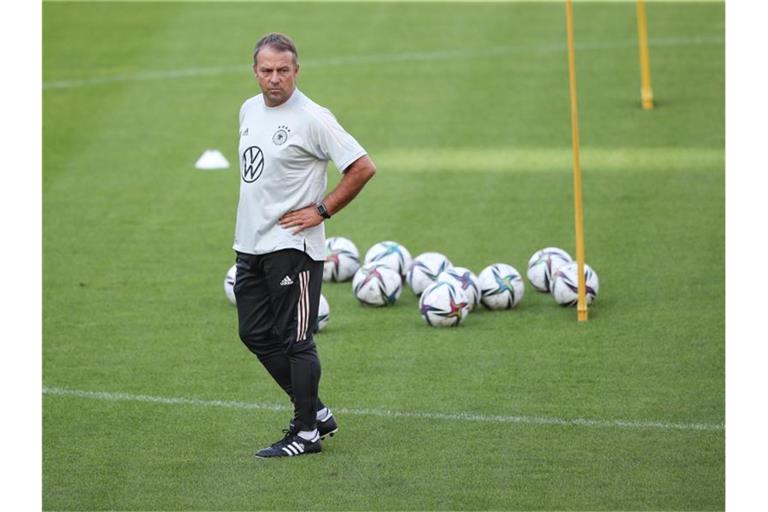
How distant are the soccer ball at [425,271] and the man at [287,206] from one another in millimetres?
3686

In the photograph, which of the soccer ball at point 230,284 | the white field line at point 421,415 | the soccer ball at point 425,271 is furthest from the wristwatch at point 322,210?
the soccer ball at point 425,271

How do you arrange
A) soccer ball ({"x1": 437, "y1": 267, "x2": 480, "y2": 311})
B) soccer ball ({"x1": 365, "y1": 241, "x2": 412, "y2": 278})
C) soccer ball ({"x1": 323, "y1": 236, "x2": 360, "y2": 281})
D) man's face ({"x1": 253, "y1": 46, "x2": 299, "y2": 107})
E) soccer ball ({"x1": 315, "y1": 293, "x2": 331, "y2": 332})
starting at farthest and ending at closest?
soccer ball ({"x1": 323, "y1": 236, "x2": 360, "y2": 281}) < soccer ball ({"x1": 365, "y1": 241, "x2": 412, "y2": 278}) < soccer ball ({"x1": 437, "y1": 267, "x2": 480, "y2": 311}) < soccer ball ({"x1": 315, "y1": 293, "x2": 331, "y2": 332}) < man's face ({"x1": 253, "y1": 46, "x2": 299, "y2": 107})

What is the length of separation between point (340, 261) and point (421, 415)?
139 inches

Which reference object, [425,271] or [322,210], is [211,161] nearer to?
[425,271]

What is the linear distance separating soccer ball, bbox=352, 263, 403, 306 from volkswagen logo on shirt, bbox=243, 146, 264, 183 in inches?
148

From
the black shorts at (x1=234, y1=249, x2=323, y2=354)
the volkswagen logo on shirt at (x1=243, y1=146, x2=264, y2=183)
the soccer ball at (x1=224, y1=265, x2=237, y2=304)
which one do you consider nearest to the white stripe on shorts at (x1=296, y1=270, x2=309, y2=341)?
the black shorts at (x1=234, y1=249, x2=323, y2=354)

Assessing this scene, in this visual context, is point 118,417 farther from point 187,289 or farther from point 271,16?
point 271,16

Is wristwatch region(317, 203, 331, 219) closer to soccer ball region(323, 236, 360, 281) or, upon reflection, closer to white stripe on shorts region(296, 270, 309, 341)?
white stripe on shorts region(296, 270, 309, 341)

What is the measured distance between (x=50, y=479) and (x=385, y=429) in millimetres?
2007

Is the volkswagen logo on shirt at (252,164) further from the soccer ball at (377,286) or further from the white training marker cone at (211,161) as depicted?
the white training marker cone at (211,161)

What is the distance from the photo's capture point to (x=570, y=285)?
37.9 feet

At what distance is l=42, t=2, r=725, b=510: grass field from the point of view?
8164mm

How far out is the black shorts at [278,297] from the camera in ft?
26.6

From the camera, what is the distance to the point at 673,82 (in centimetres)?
1995
